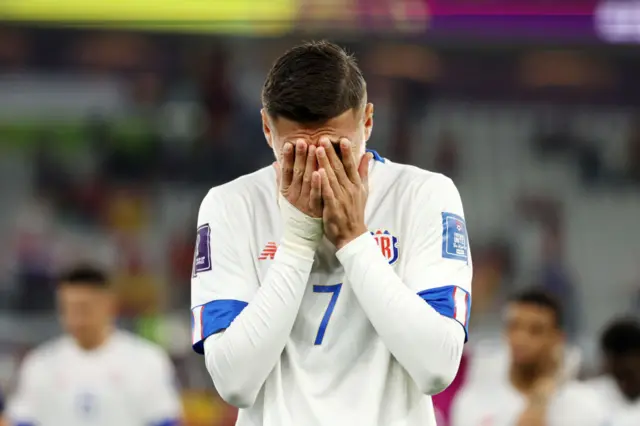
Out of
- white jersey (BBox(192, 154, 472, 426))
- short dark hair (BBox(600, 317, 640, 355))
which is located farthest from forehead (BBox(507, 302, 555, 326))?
white jersey (BBox(192, 154, 472, 426))

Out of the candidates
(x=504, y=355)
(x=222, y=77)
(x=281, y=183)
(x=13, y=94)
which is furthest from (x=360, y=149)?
(x=13, y=94)

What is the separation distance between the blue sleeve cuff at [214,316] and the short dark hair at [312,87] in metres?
0.40

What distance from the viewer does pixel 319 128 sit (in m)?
2.37

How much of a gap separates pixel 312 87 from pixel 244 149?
11374 millimetres

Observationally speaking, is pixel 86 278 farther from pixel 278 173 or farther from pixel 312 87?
pixel 312 87

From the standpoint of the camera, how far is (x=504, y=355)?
24.9 feet

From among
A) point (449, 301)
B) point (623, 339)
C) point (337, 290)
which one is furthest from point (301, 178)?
point (623, 339)

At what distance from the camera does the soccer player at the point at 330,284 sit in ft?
7.67

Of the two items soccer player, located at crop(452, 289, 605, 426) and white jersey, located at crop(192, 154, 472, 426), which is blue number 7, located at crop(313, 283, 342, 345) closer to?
white jersey, located at crop(192, 154, 472, 426)

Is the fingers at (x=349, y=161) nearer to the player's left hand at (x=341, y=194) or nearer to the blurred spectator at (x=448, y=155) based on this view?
the player's left hand at (x=341, y=194)

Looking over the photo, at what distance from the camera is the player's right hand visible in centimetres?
234

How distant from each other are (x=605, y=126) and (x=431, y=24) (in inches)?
146

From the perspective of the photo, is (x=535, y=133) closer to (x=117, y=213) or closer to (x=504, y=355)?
(x=117, y=213)

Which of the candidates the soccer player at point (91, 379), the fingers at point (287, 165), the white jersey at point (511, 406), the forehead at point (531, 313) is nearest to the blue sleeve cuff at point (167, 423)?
the soccer player at point (91, 379)
